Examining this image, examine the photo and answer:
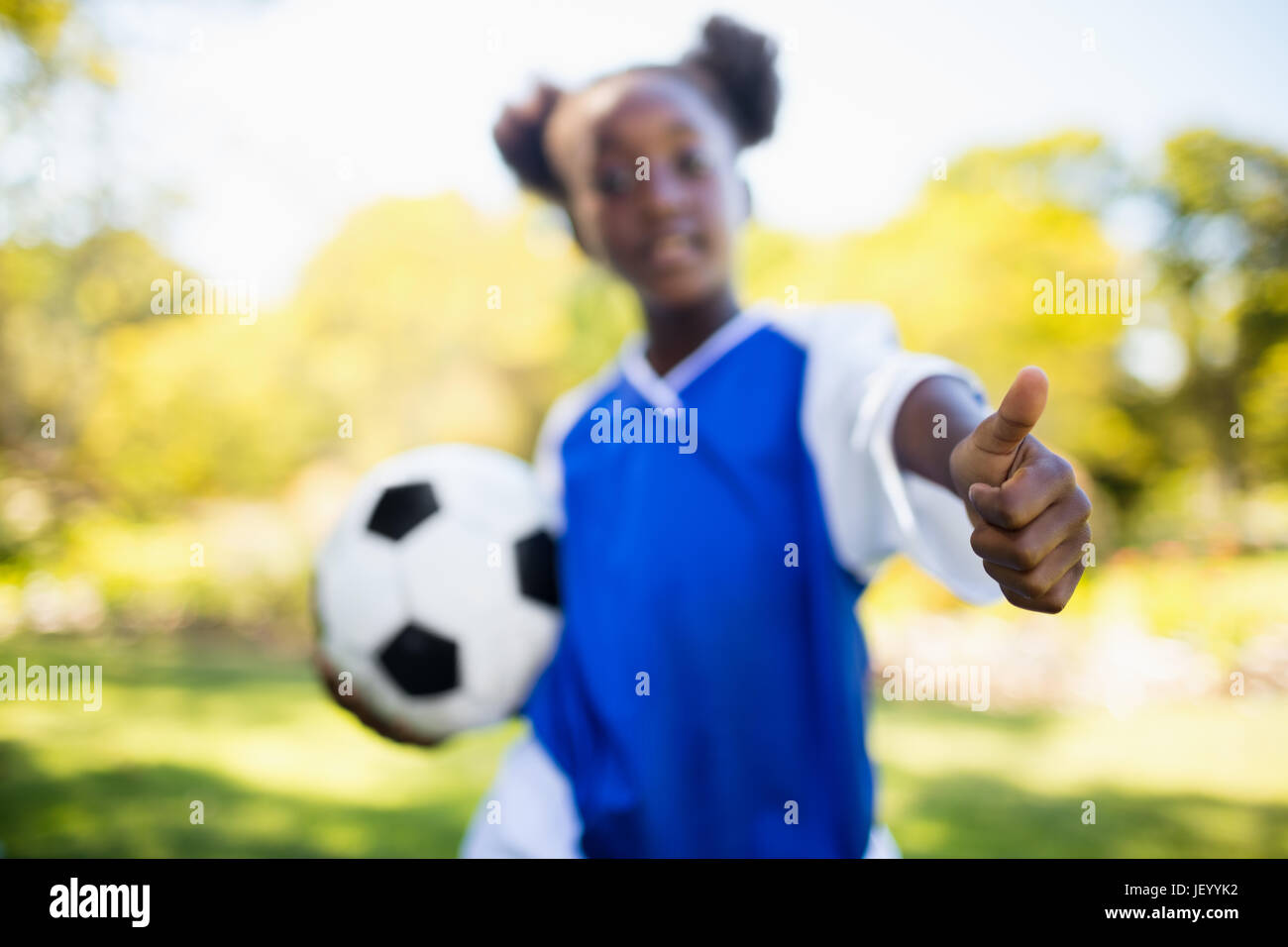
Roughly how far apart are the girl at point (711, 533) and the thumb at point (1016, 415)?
9 cm

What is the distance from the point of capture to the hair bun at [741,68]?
1.38 meters

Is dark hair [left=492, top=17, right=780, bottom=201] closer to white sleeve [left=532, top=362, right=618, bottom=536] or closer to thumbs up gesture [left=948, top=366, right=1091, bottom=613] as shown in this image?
white sleeve [left=532, top=362, right=618, bottom=536]

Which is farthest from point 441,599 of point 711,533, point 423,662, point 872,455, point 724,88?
point 724,88

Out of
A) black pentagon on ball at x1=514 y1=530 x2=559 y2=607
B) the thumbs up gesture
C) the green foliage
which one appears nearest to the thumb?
the thumbs up gesture

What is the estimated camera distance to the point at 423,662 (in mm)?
1208

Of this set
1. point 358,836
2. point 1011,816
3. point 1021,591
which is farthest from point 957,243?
point 1021,591

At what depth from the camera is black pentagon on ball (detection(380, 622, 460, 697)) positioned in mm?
1205

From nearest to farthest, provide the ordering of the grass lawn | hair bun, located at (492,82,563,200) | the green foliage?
hair bun, located at (492,82,563,200)
the grass lawn
the green foliage

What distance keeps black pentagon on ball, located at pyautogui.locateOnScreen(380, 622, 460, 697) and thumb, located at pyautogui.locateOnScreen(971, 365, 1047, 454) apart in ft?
2.66

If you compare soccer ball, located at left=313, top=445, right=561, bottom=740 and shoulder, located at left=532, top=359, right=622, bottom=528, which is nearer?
soccer ball, located at left=313, top=445, right=561, bottom=740

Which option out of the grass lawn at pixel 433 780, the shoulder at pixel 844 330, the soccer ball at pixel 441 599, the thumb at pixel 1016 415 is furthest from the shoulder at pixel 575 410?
the grass lawn at pixel 433 780

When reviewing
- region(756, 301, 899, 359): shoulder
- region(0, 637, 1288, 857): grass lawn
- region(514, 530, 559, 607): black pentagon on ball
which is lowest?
region(0, 637, 1288, 857): grass lawn

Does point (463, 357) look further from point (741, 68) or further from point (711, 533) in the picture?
point (711, 533)

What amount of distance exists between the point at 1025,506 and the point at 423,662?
87 cm
